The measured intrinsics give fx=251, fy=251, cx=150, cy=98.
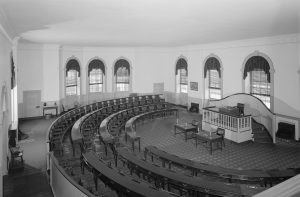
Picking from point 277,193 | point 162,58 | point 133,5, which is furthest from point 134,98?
point 277,193

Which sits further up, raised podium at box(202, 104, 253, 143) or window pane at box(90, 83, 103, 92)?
window pane at box(90, 83, 103, 92)

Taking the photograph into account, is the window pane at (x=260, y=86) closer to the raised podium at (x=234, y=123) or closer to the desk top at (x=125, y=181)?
the raised podium at (x=234, y=123)

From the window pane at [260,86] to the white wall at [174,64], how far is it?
0.84 metres

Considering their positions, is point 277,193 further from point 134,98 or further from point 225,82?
point 134,98

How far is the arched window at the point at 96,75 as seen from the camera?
23127 millimetres

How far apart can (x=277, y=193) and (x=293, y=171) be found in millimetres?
7882

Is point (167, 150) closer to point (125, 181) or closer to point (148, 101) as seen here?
point (125, 181)

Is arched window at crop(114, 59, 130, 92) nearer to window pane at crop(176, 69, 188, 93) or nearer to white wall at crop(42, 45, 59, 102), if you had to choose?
window pane at crop(176, 69, 188, 93)

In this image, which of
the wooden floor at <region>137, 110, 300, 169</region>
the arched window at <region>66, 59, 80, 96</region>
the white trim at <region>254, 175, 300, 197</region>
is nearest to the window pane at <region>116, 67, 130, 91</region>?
the arched window at <region>66, 59, 80, 96</region>

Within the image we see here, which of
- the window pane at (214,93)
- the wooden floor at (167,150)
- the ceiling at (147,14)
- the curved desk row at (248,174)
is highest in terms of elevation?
the ceiling at (147,14)

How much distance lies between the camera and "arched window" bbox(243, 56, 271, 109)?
15906 millimetres

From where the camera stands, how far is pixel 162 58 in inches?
999

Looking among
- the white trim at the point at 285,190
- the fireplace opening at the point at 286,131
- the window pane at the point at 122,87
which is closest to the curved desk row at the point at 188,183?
the white trim at the point at 285,190

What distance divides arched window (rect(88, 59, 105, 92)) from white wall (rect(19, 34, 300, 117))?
0.46 m
